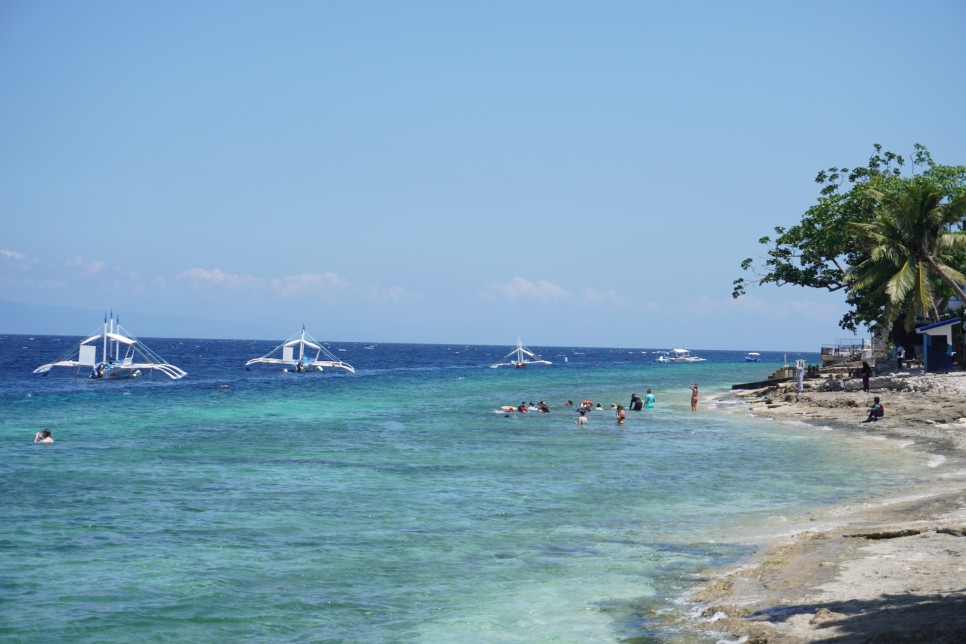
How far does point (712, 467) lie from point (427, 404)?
3129cm

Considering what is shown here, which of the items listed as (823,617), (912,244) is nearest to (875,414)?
(912,244)

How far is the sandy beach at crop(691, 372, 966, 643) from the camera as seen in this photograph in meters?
9.83

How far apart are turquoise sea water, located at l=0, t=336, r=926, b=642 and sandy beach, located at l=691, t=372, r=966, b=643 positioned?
38.2 inches

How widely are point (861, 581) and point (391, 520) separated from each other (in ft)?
33.9

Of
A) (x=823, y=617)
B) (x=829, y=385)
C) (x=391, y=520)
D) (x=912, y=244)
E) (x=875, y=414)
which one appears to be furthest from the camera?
(x=829, y=385)

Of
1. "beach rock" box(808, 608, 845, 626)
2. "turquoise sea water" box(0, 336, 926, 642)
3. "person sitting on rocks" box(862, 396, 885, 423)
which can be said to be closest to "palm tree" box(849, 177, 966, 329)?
"person sitting on rocks" box(862, 396, 885, 423)

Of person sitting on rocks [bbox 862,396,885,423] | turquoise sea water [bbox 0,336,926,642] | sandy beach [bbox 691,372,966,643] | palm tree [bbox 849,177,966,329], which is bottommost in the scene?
turquoise sea water [bbox 0,336,926,642]

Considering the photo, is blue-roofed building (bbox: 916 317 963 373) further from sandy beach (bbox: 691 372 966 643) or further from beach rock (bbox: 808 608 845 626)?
beach rock (bbox: 808 608 845 626)

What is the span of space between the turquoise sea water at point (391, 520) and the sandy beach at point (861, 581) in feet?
3.18

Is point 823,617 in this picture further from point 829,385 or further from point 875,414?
point 829,385

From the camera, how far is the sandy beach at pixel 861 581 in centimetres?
983

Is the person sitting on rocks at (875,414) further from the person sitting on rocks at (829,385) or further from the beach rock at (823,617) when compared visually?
the beach rock at (823,617)

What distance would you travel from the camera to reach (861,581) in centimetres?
1198

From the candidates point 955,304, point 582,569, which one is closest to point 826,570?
point 582,569
